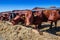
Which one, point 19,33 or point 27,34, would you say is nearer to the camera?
point 27,34

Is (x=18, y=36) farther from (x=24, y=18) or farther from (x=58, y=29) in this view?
(x=58, y=29)

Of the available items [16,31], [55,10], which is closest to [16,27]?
[16,31]

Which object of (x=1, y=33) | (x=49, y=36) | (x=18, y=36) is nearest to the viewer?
(x=49, y=36)

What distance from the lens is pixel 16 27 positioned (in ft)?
40.3

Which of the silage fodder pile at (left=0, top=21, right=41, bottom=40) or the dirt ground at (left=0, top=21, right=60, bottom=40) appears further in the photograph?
the silage fodder pile at (left=0, top=21, right=41, bottom=40)

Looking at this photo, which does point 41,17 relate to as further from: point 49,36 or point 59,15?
point 49,36

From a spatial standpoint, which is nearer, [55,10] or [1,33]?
[55,10]

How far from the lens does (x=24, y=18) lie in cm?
1135

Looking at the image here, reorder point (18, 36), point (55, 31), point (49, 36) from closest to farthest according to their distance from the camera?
point (49, 36) → point (18, 36) → point (55, 31)

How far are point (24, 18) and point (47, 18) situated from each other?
114cm

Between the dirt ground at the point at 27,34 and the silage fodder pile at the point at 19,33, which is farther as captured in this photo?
the silage fodder pile at the point at 19,33

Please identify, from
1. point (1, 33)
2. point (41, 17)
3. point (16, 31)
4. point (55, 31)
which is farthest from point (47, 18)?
point (1, 33)

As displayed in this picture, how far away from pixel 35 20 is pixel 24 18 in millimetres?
730

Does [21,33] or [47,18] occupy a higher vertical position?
[47,18]
